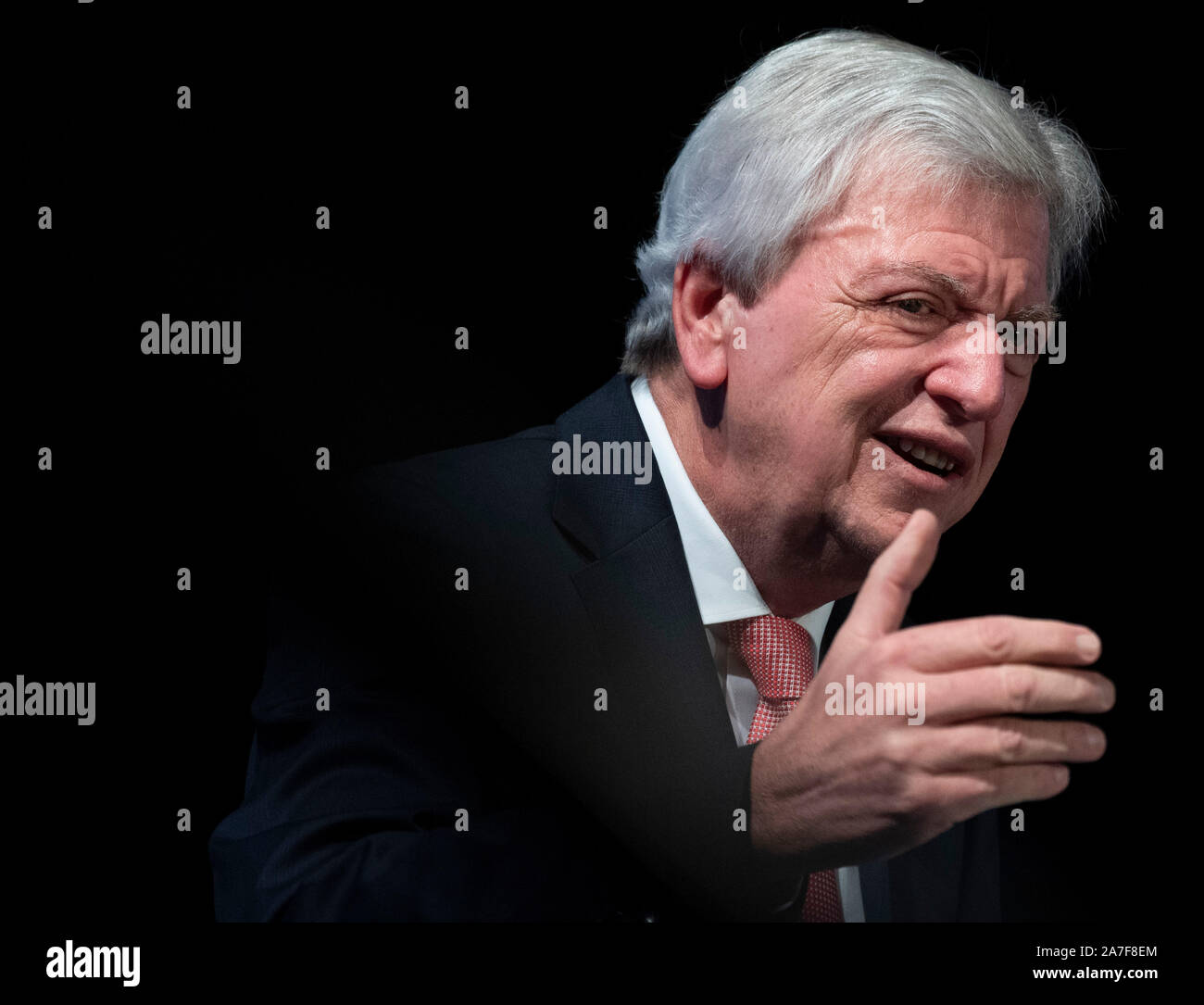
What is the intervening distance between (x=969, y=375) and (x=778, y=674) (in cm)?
58

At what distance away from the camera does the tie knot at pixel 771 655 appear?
235 cm

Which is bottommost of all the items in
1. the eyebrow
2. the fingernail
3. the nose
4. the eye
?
the fingernail

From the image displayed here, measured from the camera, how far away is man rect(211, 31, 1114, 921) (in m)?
2.12

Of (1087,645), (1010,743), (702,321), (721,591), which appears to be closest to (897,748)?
(1010,743)

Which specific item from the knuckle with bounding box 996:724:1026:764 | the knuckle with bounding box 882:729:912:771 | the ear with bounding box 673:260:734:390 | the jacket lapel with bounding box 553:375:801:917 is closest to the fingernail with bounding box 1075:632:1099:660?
the knuckle with bounding box 996:724:1026:764

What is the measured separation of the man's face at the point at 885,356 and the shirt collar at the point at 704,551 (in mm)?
158

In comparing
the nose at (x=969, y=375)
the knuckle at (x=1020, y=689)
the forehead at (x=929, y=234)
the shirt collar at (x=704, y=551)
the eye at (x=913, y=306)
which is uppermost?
the forehead at (x=929, y=234)

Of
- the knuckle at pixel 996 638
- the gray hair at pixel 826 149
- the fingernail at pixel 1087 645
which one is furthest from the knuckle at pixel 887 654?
the gray hair at pixel 826 149

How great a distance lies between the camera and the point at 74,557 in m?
2.47

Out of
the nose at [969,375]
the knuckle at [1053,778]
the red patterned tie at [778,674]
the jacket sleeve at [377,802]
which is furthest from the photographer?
the red patterned tie at [778,674]

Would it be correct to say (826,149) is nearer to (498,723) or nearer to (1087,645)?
(1087,645)

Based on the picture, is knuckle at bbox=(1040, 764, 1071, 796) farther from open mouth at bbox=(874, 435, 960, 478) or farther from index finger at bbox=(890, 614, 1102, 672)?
open mouth at bbox=(874, 435, 960, 478)

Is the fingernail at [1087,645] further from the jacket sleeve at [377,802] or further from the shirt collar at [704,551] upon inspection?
the jacket sleeve at [377,802]

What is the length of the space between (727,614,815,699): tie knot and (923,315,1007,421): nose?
48cm
